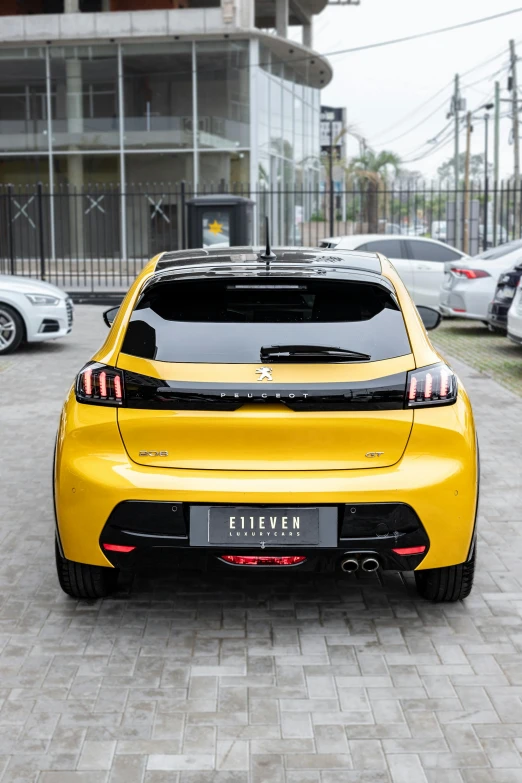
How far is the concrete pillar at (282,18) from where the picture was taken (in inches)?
1373

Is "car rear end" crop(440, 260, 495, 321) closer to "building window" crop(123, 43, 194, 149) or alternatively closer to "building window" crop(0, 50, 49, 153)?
"building window" crop(123, 43, 194, 149)

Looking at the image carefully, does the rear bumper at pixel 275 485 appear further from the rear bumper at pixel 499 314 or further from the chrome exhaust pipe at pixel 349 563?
the rear bumper at pixel 499 314

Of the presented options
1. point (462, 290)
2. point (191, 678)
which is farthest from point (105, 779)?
point (462, 290)

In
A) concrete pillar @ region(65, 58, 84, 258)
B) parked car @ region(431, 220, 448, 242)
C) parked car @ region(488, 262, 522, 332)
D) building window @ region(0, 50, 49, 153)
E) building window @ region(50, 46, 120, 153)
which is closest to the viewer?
parked car @ region(488, 262, 522, 332)

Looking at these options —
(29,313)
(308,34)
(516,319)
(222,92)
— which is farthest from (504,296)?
(308,34)

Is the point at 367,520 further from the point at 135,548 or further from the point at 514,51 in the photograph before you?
the point at 514,51

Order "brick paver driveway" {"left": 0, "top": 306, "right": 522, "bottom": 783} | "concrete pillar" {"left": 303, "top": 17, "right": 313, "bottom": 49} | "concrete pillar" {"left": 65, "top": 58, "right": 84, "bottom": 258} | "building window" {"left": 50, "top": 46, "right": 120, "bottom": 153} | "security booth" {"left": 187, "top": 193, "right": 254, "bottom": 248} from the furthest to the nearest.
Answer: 1. "concrete pillar" {"left": 303, "top": 17, "right": 313, "bottom": 49}
2. "concrete pillar" {"left": 65, "top": 58, "right": 84, "bottom": 258}
3. "building window" {"left": 50, "top": 46, "right": 120, "bottom": 153}
4. "security booth" {"left": 187, "top": 193, "right": 254, "bottom": 248}
5. "brick paver driveway" {"left": 0, "top": 306, "right": 522, "bottom": 783}

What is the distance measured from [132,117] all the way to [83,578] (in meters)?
27.7

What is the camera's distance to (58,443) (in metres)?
4.44

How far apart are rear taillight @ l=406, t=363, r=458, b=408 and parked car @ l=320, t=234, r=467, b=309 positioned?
1329 cm

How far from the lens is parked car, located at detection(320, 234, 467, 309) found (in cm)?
1753

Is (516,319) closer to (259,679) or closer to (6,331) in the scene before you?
(6,331)

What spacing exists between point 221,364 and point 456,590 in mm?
1471

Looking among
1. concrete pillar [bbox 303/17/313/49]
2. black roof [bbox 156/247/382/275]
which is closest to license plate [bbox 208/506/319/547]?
black roof [bbox 156/247/382/275]
